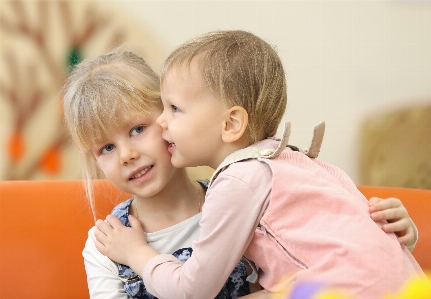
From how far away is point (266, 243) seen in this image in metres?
0.78

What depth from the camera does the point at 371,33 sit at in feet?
5.78

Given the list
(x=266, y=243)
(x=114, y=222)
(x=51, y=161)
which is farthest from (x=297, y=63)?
(x=266, y=243)

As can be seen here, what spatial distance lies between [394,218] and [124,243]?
437 mm

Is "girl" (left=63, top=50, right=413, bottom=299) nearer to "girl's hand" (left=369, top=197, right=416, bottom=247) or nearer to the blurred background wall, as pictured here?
"girl's hand" (left=369, top=197, right=416, bottom=247)

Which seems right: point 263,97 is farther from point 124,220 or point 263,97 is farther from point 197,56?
point 124,220

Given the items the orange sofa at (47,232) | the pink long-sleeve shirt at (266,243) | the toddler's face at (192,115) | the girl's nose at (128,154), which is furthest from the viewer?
the orange sofa at (47,232)

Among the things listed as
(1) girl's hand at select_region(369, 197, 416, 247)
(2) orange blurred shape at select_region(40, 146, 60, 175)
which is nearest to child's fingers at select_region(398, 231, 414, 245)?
(1) girl's hand at select_region(369, 197, 416, 247)

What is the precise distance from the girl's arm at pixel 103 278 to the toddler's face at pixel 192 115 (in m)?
0.28

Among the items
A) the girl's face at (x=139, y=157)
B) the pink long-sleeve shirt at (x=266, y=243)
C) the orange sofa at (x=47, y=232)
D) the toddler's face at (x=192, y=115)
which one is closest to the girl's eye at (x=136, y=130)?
the girl's face at (x=139, y=157)

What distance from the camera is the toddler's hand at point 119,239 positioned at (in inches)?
37.8

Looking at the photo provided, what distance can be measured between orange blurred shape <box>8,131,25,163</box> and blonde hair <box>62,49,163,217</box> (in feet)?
2.81

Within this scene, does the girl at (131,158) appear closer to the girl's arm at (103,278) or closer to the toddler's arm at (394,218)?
the girl's arm at (103,278)

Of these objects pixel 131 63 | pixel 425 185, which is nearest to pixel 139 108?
pixel 131 63

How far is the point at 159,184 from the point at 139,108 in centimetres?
13
